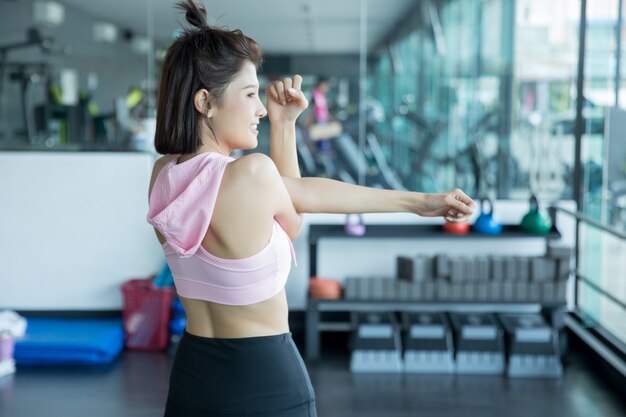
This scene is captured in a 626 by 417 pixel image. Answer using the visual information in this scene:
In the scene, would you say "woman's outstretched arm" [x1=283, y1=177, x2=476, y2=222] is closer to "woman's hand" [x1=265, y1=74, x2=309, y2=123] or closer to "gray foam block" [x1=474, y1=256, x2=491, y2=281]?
"woman's hand" [x1=265, y1=74, x2=309, y2=123]

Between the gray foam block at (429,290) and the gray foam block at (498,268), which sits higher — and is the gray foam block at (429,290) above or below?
below

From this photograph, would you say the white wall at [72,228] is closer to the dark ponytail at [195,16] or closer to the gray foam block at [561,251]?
the gray foam block at [561,251]

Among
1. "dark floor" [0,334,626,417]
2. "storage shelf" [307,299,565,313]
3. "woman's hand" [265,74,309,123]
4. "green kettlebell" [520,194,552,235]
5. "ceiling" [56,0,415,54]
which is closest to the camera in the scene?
"woman's hand" [265,74,309,123]

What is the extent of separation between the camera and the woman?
1403 mm

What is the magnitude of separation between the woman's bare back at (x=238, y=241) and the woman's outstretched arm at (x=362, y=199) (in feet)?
0.27

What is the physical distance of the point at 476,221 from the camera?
4.54 meters

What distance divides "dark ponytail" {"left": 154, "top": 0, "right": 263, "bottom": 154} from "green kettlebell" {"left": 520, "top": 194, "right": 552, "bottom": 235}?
327cm

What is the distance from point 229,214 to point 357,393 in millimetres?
2688

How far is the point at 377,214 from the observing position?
4.89 meters

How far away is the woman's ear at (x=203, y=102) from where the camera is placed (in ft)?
4.71

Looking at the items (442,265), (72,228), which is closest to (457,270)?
(442,265)

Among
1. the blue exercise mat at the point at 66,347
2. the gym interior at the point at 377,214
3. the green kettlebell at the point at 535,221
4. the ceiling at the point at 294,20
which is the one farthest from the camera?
the ceiling at the point at 294,20

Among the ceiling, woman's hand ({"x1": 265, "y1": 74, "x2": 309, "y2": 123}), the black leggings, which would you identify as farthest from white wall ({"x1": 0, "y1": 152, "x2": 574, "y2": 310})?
the black leggings

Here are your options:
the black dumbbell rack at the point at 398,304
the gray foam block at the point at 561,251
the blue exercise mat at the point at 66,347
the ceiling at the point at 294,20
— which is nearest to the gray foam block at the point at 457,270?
the black dumbbell rack at the point at 398,304
